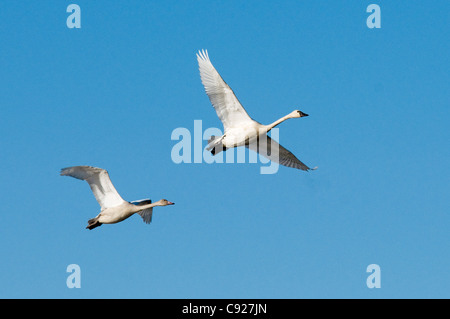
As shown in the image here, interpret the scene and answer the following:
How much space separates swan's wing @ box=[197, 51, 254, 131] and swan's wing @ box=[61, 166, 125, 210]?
4529 millimetres

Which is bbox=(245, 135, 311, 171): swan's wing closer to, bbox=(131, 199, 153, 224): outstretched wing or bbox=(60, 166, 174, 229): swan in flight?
bbox=(131, 199, 153, 224): outstretched wing

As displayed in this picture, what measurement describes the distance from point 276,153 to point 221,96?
3.68 m

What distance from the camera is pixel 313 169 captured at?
37.2 meters

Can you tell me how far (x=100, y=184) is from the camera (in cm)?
3469

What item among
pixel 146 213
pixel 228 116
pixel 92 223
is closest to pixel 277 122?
A: pixel 228 116

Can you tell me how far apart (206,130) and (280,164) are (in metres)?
3.32

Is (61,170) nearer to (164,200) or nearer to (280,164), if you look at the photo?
(164,200)

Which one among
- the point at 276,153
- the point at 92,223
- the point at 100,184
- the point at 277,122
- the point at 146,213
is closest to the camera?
the point at 100,184

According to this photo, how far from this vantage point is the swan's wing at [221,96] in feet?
114

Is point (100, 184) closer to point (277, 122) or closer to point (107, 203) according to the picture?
point (107, 203)
